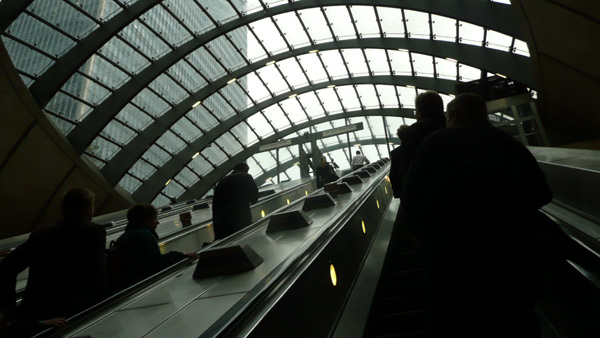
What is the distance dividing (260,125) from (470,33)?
20.7 metres

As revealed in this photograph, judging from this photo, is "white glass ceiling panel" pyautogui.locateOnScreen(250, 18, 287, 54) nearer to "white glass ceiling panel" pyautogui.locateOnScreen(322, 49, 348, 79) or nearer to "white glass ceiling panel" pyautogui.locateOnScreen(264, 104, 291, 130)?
"white glass ceiling panel" pyautogui.locateOnScreen(322, 49, 348, 79)

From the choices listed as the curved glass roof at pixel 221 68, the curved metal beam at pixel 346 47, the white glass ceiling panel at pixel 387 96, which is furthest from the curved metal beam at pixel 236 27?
the white glass ceiling panel at pixel 387 96

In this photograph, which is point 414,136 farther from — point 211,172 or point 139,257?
point 211,172

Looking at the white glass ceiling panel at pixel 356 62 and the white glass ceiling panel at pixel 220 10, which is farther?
the white glass ceiling panel at pixel 356 62

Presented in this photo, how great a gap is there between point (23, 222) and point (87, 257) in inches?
741

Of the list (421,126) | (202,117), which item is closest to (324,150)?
(202,117)

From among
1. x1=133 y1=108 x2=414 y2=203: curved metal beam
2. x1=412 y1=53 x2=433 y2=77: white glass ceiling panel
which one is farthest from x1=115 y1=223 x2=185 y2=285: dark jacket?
x1=133 y1=108 x2=414 y2=203: curved metal beam

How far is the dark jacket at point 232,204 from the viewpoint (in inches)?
230

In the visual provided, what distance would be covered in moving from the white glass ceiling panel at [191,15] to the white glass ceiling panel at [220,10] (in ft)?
1.59

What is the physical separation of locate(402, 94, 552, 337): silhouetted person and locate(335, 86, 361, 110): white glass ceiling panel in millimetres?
31761

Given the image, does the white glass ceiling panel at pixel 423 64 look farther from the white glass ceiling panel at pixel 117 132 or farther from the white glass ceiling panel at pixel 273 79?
the white glass ceiling panel at pixel 117 132

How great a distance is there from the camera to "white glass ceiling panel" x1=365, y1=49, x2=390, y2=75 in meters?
27.5

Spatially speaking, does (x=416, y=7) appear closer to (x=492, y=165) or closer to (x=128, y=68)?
(x=128, y=68)

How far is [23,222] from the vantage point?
17938 mm
